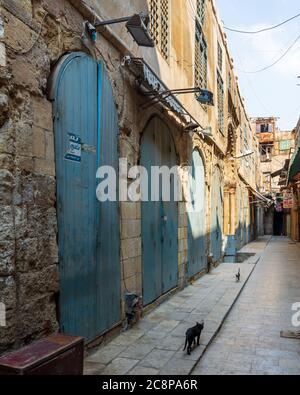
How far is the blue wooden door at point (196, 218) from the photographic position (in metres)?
10.1

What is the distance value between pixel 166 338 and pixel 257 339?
133 centimetres

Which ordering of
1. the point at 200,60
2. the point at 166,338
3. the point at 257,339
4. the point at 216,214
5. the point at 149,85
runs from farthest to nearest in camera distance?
the point at 216,214 → the point at 200,60 → the point at 149,85 → the point at 257,339 → the point at 166,338

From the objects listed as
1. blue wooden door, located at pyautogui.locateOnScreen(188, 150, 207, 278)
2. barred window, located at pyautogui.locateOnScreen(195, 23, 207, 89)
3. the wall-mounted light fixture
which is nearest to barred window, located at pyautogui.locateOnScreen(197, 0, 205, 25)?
barred window, located at pyautogui.locateOnScreen(195, 23, 207, 89)

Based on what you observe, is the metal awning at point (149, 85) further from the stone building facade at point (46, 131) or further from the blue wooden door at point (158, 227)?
the blue wooden door at point (158, 227)

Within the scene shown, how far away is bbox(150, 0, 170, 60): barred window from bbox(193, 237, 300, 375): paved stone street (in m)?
5.31

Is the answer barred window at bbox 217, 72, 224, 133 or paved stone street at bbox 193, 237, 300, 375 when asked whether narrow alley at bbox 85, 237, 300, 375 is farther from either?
barred window at bbox 217, 72, 224, 133

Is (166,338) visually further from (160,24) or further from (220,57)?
(220,57)

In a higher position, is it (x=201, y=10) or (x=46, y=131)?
(x=201, y=10)

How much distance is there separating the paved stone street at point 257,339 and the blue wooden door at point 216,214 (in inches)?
133

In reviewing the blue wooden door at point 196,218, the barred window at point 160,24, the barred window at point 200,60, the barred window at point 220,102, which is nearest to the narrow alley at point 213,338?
the blue wooden door at point 196,218

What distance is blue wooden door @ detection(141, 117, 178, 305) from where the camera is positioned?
6859mm

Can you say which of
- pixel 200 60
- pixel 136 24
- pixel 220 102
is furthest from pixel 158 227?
pixel 220 102

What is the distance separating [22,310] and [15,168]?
4.08 feet

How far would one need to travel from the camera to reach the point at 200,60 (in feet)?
36.9
